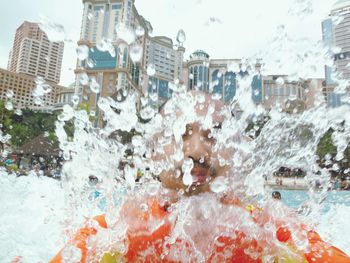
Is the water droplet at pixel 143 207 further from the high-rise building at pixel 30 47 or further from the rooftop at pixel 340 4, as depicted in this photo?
the high-rise building at pixel 30 47

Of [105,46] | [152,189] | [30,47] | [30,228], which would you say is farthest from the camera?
[30,47]

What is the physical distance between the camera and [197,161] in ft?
5.49

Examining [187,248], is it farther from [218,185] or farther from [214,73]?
[214,73]

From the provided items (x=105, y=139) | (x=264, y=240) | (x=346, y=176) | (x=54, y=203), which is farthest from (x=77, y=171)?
(x=346, y=176)

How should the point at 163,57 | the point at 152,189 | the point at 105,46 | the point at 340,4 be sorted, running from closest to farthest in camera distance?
the point at 152,189 < the point at 105,46 < the point at 340,4 < the point at 163,57

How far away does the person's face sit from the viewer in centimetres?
166

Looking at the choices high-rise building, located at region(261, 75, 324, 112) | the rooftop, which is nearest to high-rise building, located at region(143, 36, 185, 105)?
high-rise building, located at region(261, 75, 324, 112)

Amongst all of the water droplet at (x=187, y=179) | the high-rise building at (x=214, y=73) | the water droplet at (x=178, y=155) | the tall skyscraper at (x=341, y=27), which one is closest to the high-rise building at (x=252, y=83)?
the high-rise building at (x=214, y=73)

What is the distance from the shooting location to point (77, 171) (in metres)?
2.90

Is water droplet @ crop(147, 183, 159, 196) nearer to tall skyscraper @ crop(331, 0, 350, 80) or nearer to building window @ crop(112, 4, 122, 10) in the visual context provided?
tall skyscraper @ crop(331, 0, 350, 80)

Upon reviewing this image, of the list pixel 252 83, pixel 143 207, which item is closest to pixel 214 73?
pixel 252 83

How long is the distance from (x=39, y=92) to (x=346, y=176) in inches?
769

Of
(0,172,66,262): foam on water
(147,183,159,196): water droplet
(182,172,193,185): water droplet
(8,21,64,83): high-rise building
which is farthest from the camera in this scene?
(8,21,64,83): high-rise building

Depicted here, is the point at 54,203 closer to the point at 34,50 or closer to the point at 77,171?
the point at 77,171
